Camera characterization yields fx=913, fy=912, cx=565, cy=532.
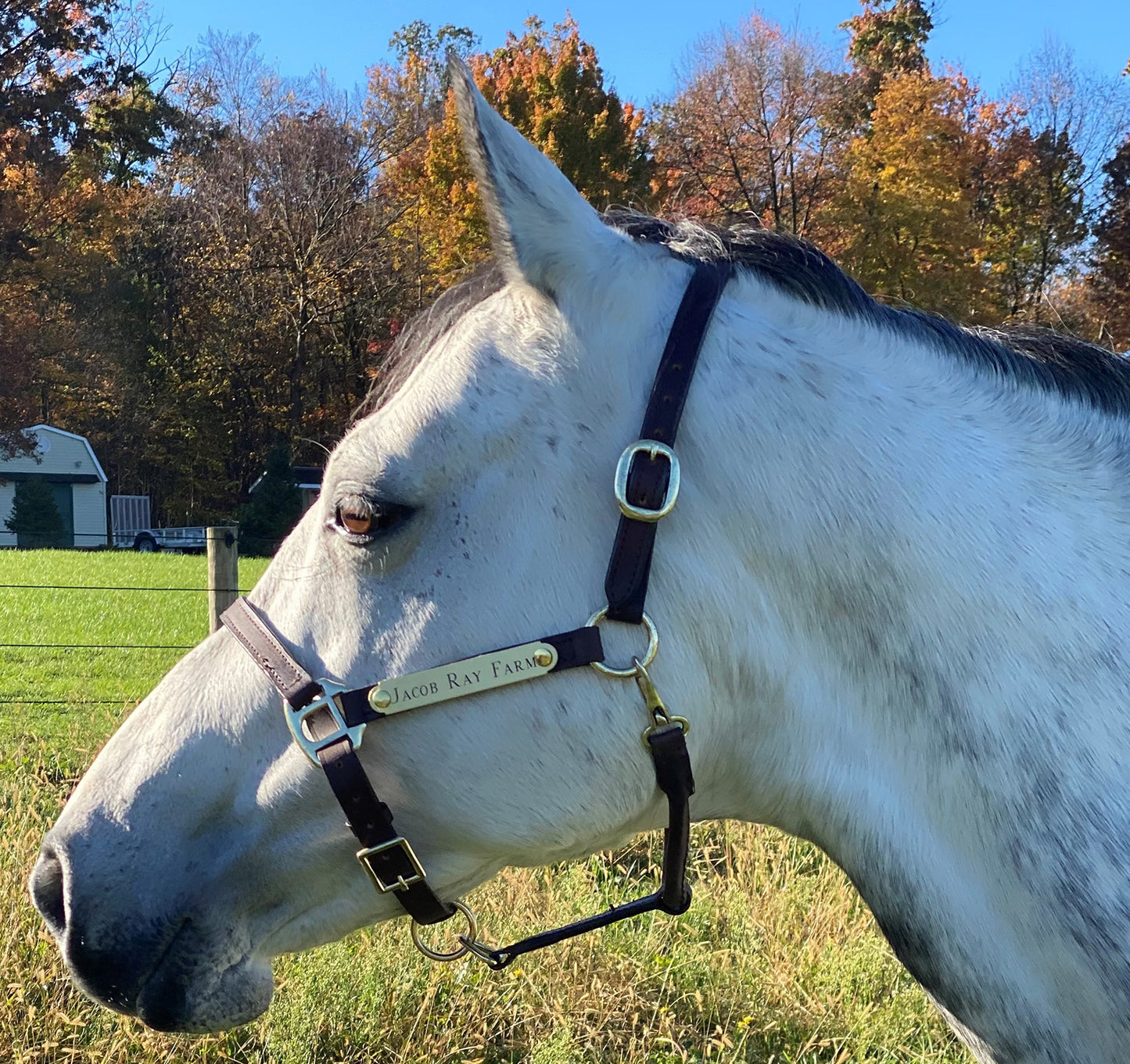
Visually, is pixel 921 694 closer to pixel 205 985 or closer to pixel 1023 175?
pixel 205 985

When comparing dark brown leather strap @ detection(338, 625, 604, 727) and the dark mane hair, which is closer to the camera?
dark brown leather strap @ detection(338, 625, 604, 727)

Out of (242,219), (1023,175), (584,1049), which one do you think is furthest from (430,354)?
(242,219)

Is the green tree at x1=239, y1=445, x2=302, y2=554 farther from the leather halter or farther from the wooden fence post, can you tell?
the leather halter

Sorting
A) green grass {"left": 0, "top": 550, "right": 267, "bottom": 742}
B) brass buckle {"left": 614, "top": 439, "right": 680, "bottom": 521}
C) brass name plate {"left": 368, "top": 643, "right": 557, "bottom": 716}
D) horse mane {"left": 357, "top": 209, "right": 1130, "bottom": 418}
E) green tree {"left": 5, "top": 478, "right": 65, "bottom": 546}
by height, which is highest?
horse mane {"left": 357, "top": 209, "right": 1130, "bottom": 418}

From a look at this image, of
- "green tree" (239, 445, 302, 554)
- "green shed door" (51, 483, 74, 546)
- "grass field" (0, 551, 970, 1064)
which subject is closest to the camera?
"grass field" (0, 551, 970, 1064)

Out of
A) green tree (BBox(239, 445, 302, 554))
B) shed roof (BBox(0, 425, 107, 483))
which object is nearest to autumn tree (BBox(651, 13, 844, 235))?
green tree (BBox(239, 445, 302, 554))

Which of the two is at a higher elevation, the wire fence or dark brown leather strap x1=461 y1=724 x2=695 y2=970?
dark brown leather strap x1=461 y1=724 x2=695 y2=970

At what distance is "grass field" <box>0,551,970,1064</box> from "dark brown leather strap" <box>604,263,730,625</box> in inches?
83.8

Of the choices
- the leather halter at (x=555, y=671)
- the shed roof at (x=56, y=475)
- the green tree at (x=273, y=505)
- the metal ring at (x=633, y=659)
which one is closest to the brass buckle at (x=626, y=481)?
the leather halter at (x=555, y=671)

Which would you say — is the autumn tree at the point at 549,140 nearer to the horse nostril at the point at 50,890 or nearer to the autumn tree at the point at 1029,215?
the autumn tree at the point at 1029,215

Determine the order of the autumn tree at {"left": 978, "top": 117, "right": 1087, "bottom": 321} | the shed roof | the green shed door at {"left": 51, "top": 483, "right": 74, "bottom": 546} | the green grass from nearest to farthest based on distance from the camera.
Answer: the green grass, the autumn tree at {"left": 978, "top": 117, "right": 1087, "bottom": 321}, the shed roof, the green shed door at {"left": 51, "top": 483, "right": 74, "bottom": 546}

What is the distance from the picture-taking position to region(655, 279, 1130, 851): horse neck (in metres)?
1.24

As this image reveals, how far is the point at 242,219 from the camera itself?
1162 inches

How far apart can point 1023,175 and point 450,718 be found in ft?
74.7
